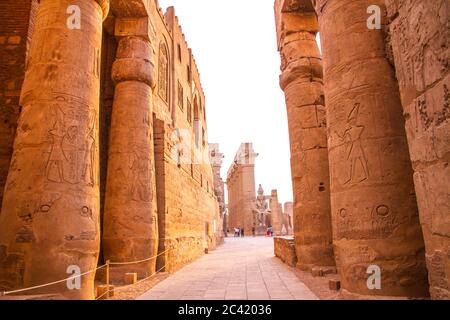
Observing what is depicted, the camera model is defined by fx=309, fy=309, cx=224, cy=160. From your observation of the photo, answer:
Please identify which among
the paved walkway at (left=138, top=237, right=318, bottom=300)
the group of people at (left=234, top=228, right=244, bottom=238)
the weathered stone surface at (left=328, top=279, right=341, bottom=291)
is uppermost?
the weathered stone surface at (left=328, top=279, right=341, bottom=291)

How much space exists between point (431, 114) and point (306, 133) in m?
5.23

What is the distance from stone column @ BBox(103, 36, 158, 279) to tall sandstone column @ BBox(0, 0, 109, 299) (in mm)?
2523

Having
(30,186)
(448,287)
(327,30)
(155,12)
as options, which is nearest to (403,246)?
(448,287)

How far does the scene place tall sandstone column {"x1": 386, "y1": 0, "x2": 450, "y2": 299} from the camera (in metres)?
2.60

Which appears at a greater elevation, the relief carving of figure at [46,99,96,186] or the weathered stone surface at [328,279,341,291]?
the relief carving of figure at [46,99,96,186]

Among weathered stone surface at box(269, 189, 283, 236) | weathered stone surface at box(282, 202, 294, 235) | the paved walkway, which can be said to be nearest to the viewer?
the paved walkway

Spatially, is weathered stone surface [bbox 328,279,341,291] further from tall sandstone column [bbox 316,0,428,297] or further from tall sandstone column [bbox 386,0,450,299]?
tall sandstone column [bbox 386,0,450,299]

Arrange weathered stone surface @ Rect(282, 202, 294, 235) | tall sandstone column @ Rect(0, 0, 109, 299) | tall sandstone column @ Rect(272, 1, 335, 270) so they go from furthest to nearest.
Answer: weathered stone surface @ Rect(282, 202, 294, 235), tall sandstone column @ Rect(272, 1, 335, 270), tall sandstone column @ Rect(0, 0, 109, 299)

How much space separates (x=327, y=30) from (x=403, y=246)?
A: 3.17 m

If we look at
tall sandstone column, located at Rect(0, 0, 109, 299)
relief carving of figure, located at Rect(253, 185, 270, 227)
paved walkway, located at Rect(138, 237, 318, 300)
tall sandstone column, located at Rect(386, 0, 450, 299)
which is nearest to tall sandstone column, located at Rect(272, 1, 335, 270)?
paved walkway, located at Rect(138, 237, 318, 300)

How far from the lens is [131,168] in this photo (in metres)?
7.27

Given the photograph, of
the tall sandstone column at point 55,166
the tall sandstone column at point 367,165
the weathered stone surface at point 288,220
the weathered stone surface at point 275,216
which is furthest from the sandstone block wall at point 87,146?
the weathered stone surface at point 288,220

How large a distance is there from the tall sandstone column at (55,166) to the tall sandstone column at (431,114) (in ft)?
13.2

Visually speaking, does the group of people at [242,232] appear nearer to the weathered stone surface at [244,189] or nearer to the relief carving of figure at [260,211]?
the weathered stone surface at [244,189]
